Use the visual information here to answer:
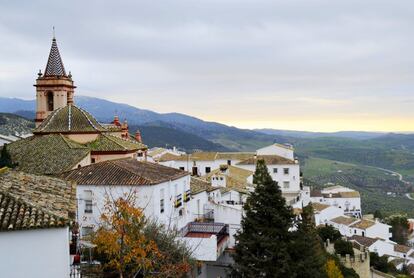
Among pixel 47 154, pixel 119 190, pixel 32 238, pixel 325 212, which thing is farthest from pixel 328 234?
pixel 32 238

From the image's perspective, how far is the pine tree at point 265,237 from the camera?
23.8m

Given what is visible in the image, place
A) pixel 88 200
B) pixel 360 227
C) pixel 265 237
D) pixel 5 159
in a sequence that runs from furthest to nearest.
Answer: pixel 360 227
pixel 5 159
pixel 88 200
pixel 265 237

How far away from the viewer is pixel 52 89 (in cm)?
5059

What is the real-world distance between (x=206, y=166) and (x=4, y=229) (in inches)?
2313

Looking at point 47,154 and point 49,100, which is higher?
point 49,100

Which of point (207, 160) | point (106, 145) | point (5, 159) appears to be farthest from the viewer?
point (207, 160)

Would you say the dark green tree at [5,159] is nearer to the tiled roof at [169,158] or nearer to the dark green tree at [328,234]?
the dark green tree at [328,234]

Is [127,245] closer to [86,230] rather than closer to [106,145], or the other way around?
[86,230]

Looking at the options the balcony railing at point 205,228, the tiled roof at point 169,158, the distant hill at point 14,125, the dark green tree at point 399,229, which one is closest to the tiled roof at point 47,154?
the balcony railing at point 205,228

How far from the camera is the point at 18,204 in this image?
43.2ft

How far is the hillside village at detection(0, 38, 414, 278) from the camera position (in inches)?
497

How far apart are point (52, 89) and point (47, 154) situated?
19409mm

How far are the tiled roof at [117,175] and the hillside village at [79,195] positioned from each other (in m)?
0.05

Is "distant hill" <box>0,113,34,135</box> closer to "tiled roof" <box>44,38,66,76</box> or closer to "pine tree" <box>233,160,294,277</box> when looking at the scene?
"tiled roof" <box>44,38,66,76</box>
